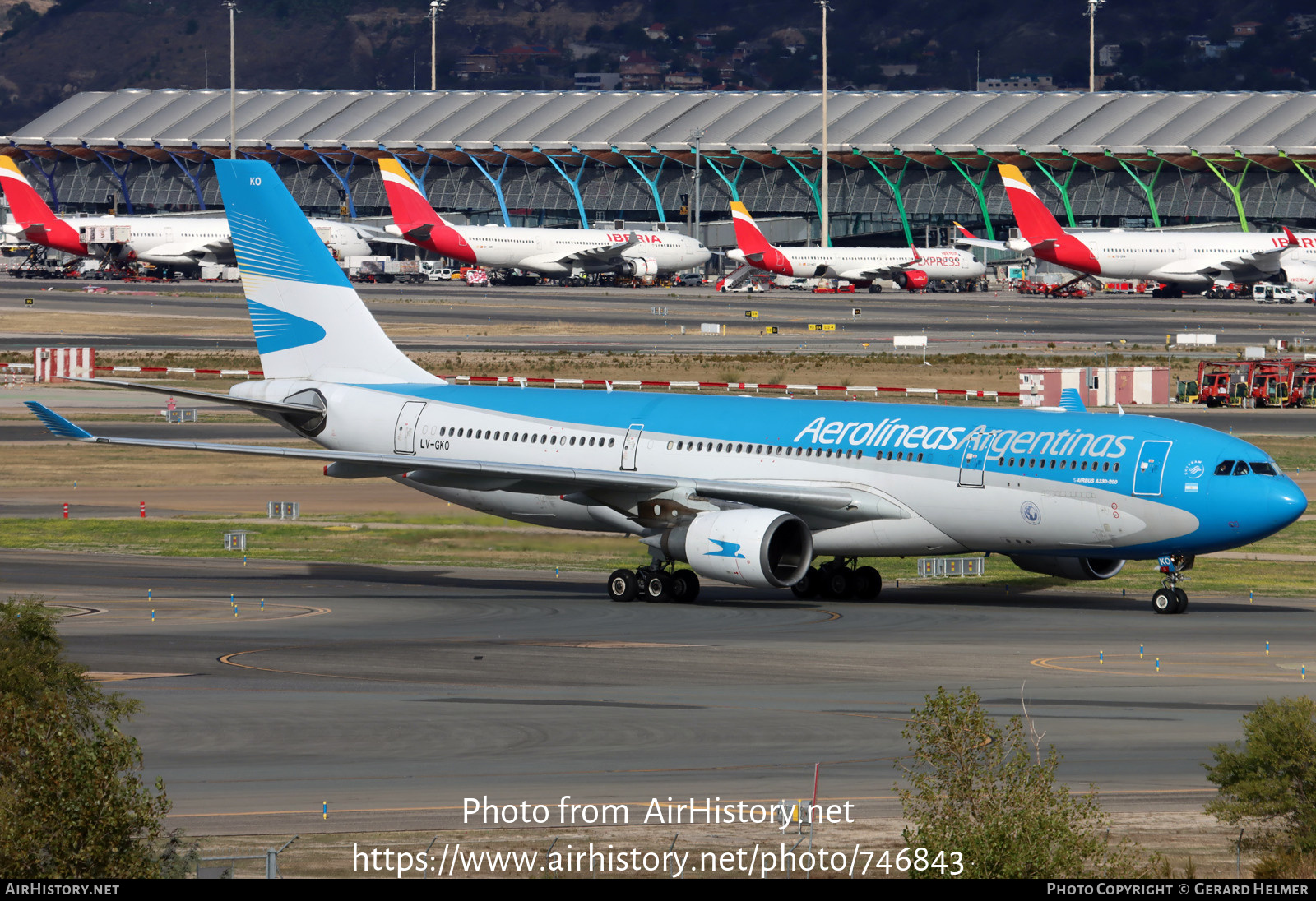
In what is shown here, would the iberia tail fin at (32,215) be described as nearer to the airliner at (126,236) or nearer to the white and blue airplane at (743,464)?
the airliner at (126,236)

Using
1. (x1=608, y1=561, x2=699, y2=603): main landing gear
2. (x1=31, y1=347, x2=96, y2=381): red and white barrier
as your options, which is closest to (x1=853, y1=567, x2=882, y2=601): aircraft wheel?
(x1=608, y1=561, x2=699, y2=603): main landing gear

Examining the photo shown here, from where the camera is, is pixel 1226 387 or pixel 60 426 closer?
pixel 60 426

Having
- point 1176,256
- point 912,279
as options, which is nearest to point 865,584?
point 1176,256

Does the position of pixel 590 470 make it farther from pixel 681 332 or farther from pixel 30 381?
pixel 681 332

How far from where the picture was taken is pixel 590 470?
41.3 m

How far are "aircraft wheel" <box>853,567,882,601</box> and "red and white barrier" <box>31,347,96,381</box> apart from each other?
61258 millimetres

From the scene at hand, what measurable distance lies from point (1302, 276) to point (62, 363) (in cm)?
11983

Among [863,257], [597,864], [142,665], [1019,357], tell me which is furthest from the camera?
[863,257]

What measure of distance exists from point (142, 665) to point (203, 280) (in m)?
165

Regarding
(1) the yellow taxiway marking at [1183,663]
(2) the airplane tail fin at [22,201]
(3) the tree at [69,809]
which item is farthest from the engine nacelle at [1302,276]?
(3) the tree at [69,809]

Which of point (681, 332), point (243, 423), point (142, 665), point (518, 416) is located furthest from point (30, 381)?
point (142, 665)

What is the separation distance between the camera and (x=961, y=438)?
39188mm

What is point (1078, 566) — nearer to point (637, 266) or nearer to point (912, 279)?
point (912, 279)

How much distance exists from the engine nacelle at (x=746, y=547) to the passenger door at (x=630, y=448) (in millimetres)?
3119
